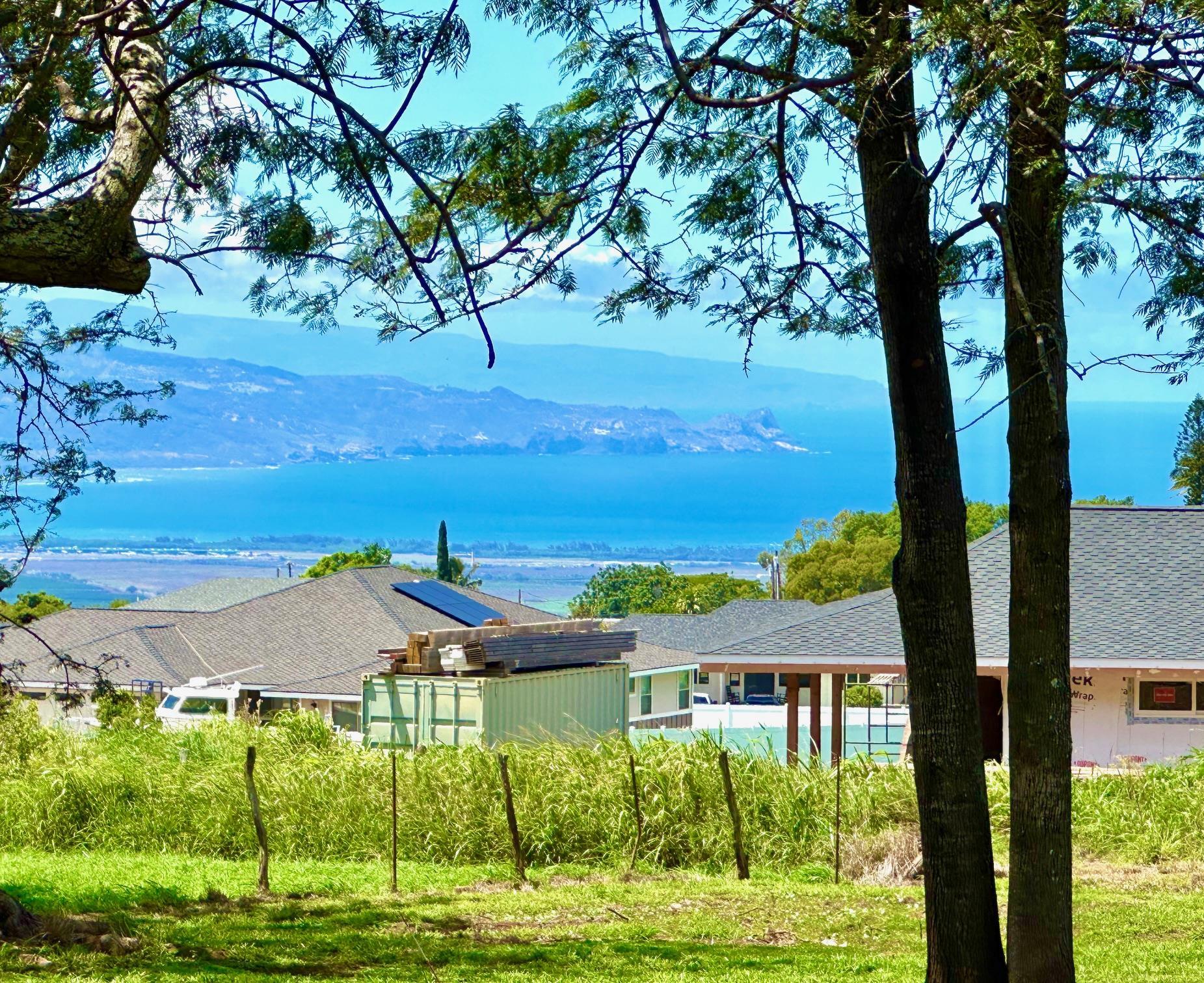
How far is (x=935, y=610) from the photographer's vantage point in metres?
6.81

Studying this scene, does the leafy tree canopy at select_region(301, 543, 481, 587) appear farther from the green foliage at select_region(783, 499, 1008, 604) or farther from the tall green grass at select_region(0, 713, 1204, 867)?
the tall green grass at select_region(0, 713, 1204, 867)

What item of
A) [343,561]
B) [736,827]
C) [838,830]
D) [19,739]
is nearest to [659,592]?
[343,561]

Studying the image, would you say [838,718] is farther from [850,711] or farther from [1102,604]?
[850,711]

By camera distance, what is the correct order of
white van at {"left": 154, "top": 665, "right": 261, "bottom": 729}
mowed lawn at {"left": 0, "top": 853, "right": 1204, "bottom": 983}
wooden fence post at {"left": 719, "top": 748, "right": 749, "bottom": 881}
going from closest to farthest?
mowed lawn at {"left": 0, "top": 853, "right": 1204, "bottom": 983}
wooden fence post at {"left": 719, "top": 748, "right": 749, "bottom": 881}
white van at {"left": 154, "top": 665, "right": 261, "bottom": 729}

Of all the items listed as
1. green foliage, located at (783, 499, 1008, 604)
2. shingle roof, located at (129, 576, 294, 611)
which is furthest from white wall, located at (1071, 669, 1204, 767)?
green foliage, located at (783, 499, 1008, 604)

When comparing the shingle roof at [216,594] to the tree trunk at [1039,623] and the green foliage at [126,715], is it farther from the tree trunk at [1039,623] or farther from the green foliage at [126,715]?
the tree trunk at [1039,623]

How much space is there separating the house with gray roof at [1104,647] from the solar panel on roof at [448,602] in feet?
44.1

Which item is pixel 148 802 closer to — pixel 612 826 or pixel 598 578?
pixel 612 826

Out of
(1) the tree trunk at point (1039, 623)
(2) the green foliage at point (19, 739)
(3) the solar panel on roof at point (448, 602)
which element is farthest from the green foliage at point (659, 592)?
(1) the tree trunk at point (1039, 623)

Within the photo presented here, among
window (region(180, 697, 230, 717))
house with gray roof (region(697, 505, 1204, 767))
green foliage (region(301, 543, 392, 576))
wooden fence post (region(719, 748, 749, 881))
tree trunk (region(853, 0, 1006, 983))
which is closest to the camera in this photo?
tree trunk (region(853, 0, 1006, 983))

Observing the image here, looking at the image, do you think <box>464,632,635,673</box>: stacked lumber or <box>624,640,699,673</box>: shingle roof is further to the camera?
<box>624,640,699,673</box>: shingle roof

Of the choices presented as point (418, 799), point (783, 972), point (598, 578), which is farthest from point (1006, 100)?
point (598, 578)

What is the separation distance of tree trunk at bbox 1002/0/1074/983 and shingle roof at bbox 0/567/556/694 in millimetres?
26195

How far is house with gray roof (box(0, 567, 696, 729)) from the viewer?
33312 mm
